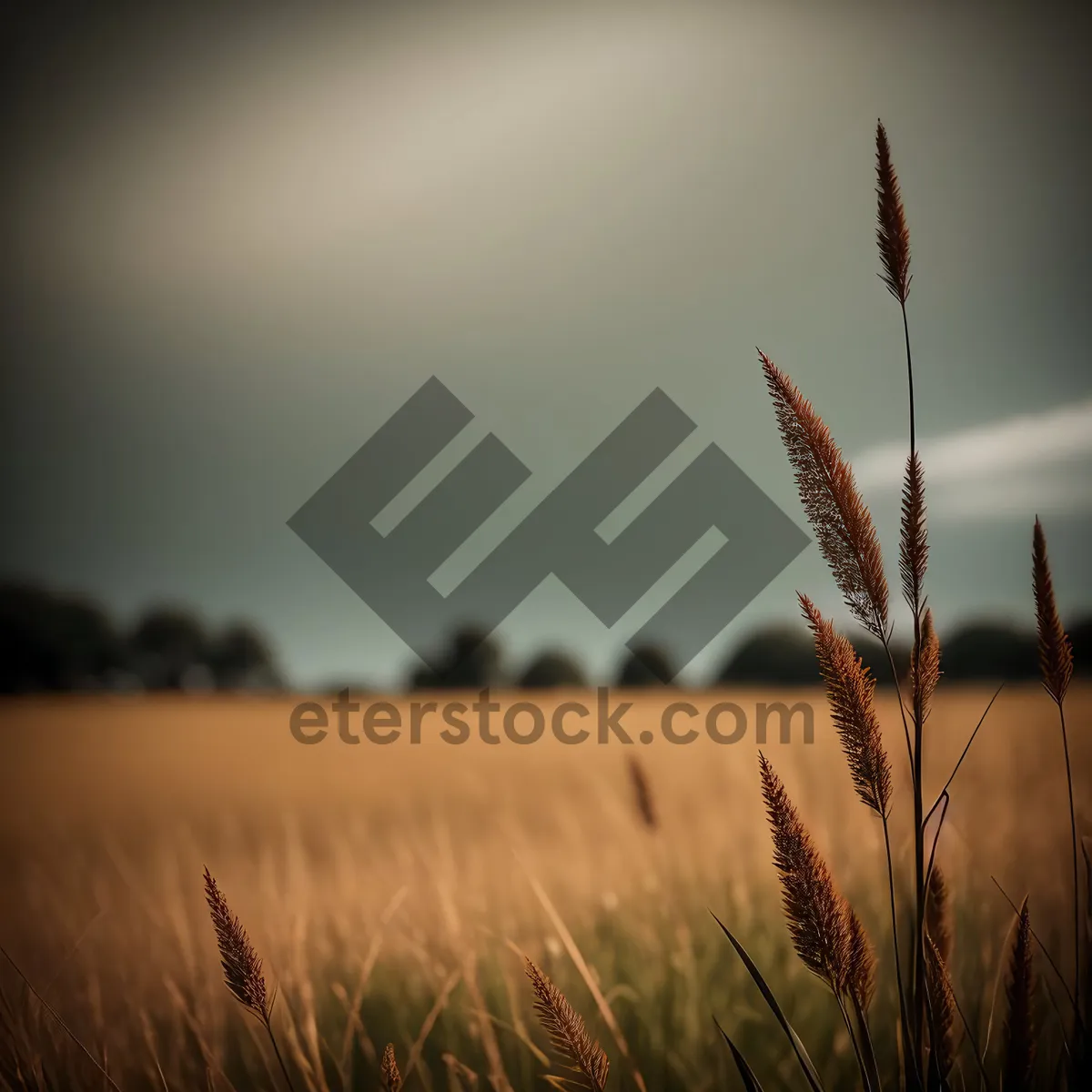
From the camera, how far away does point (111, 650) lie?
126 centimetres

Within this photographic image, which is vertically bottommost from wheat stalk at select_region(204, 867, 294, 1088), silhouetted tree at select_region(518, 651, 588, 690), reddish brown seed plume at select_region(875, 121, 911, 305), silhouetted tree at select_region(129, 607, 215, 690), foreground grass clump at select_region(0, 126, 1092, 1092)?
foreground grass clump at select_region(0, 126, 1092, 1092)

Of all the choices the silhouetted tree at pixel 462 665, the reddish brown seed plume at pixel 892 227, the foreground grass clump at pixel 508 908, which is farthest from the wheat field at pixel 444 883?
the reddish brown seed plume at pixel 892 227

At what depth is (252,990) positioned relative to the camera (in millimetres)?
607

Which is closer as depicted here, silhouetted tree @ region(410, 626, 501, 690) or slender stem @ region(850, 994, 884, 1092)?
slender stem @ region(850, 994, 884, 1092)

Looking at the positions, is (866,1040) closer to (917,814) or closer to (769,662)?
(917,814)

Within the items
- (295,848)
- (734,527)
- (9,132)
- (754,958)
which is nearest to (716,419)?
(734,527)

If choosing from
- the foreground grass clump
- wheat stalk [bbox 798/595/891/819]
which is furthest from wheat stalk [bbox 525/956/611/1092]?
wheat stalk [bbox 798/595/891/819]

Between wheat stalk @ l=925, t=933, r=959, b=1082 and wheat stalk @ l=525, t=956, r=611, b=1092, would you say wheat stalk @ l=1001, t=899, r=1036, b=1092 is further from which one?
wheat stalk @ l=525, t=956, r=611, b=1092

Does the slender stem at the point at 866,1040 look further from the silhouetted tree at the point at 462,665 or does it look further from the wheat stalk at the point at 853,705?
the silhouetted tree at the point at 462,665

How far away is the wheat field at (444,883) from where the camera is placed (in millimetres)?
983

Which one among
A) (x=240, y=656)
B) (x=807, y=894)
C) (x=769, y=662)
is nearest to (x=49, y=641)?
(x=240, y=656)

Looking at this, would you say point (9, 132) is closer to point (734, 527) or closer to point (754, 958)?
point (734, 527)

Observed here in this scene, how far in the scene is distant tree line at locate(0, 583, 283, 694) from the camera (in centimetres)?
120

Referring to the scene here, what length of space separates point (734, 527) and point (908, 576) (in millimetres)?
776
